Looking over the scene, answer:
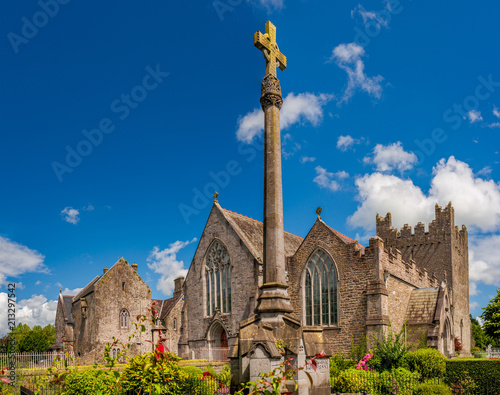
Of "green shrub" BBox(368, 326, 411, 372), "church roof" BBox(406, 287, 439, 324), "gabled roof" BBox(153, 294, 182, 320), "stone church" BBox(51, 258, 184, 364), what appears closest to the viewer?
"green shrub" BBox(368, 326, 411, 372)

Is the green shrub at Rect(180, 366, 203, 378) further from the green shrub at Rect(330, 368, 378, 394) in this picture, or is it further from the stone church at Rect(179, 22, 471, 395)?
the green shrub at Rect(330, 368, 378, 394)

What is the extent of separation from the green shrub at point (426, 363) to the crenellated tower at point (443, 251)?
1824cm

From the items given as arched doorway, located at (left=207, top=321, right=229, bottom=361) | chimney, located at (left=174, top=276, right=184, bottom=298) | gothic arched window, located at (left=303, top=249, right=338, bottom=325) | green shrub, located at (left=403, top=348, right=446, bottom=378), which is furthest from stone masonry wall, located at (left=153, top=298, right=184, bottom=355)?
green shrub, located at (left=403, top=348, right=446, bottom=378)

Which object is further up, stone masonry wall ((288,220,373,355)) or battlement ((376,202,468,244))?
battlement ((376,202,468,244))

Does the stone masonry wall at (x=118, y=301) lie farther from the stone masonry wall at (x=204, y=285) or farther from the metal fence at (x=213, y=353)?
the metal fence at (x=213, y=353)

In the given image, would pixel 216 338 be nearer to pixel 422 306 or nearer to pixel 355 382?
pixel 422 306

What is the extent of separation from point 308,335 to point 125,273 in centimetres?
2942

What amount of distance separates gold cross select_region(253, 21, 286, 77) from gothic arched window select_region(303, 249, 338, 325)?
549 inches

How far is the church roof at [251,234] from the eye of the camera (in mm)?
29822

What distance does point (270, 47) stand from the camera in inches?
611

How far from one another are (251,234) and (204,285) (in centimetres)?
516

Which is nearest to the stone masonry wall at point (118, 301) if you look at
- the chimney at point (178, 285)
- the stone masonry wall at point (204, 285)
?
the chimney at point (178, 285)

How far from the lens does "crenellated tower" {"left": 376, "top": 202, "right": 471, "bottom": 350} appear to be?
3928cm

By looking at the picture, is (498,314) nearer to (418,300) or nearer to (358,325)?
(418,300)
